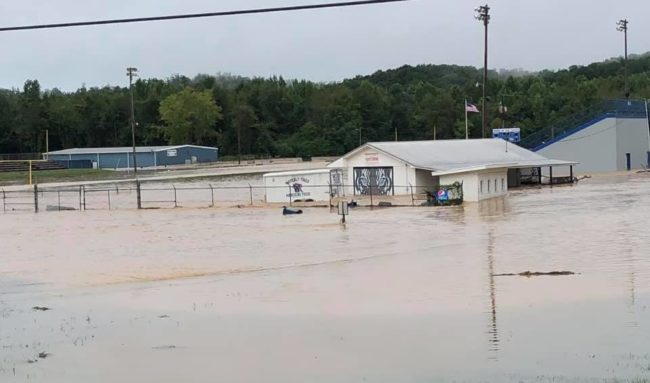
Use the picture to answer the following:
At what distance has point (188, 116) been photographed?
14900 cm

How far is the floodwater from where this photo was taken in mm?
11469

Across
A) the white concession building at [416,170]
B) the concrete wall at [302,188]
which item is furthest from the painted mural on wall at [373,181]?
the concrete wall at [302,188]

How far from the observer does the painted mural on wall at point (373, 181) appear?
57.3 metres

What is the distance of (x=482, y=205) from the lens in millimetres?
47656

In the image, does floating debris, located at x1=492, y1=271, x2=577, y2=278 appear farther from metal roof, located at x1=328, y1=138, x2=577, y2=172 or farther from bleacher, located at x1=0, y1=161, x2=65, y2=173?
bleacher, located at x1=0, y1=161, x2=65, y2=173

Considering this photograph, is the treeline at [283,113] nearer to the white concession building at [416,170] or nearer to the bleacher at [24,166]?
the bleacher at [24,166]

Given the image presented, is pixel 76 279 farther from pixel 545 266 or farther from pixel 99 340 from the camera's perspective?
pixel 545 266

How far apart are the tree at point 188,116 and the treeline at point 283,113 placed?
19cm

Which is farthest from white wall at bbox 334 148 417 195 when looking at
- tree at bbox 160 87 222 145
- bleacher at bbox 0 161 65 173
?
tree at bbox 160 87 222 145

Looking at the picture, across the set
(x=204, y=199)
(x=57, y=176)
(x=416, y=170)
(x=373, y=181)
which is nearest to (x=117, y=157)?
(x=57, y=176)

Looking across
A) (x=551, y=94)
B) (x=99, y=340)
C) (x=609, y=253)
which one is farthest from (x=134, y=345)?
(x=551, y=94)

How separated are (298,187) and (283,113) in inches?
4707

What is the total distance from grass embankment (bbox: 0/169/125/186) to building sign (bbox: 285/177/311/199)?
5195 cm

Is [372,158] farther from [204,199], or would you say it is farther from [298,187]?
[204,199]
